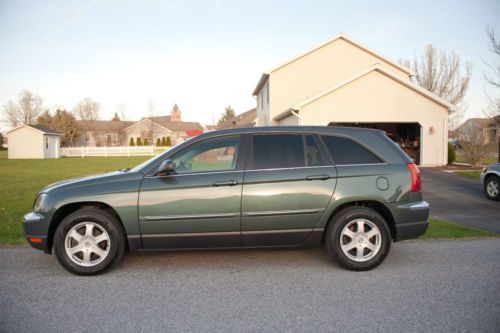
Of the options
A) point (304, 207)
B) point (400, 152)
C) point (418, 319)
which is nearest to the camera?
point (418, 319)

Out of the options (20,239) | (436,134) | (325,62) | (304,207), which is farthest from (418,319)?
(325,62)

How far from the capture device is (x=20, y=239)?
6.21m

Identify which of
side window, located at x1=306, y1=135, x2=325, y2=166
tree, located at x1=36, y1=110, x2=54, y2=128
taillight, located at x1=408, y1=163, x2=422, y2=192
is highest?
tree, located at x1=36, y1=110, x2=54, y2=128

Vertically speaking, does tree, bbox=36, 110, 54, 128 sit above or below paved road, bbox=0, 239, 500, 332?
above

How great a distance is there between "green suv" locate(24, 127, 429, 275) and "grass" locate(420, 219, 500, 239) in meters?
1.73

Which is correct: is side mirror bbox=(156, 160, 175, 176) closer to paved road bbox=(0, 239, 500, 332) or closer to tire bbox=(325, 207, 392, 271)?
paved road bbox=(0, 239, 500, 332)

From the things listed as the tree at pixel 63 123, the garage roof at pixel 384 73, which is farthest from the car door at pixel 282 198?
the tree at pixel 63 123

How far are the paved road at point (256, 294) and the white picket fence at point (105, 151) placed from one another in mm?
45022

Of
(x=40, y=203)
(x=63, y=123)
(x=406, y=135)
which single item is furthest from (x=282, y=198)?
(x=63, y=123)

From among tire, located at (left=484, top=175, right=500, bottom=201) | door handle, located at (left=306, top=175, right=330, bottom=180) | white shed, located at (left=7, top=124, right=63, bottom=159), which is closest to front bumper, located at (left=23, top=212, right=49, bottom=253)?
door handle, located at (left=306, top=175, right=330, bottom=180)

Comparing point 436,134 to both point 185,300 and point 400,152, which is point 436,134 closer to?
point 400,152

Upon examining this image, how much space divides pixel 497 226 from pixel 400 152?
354 cm

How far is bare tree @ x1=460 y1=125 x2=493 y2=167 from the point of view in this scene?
1983cm

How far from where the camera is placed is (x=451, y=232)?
6.55 meters
